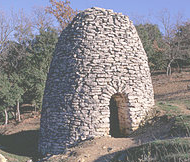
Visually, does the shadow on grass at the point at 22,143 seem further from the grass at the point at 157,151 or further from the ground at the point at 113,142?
the grass at the point at 157,151

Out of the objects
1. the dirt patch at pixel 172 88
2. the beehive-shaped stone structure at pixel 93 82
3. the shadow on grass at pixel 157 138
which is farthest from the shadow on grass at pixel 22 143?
the dirt patch at pixel 172 88

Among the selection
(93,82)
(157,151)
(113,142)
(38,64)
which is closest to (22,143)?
(93,82)

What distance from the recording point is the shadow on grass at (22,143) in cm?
883

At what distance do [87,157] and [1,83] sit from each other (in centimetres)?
1384

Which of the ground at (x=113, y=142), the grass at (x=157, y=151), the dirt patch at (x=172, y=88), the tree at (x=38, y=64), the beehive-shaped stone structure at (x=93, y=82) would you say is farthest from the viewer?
the tree at (x=38, y=64)

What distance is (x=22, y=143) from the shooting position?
10.6 metres

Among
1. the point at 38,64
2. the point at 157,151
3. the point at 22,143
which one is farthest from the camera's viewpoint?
the point at 38,64

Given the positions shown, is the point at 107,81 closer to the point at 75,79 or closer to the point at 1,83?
the point at 75,79

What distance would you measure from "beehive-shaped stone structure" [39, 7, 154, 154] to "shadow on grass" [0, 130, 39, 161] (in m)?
1.67

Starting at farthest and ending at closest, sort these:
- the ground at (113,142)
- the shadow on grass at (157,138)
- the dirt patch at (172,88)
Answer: the dirt patch at (172,88), the ground at (113,142), the shadow on grass at (157,138)

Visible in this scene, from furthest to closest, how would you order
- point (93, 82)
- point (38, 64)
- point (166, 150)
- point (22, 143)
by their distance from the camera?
point (38, 64), point (22, 143), point (93, 82), point (166, 150)

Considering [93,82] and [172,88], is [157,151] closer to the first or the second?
[93,82]

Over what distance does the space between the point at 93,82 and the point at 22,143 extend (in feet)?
20.9

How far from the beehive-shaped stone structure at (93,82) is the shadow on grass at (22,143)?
1666 mm
